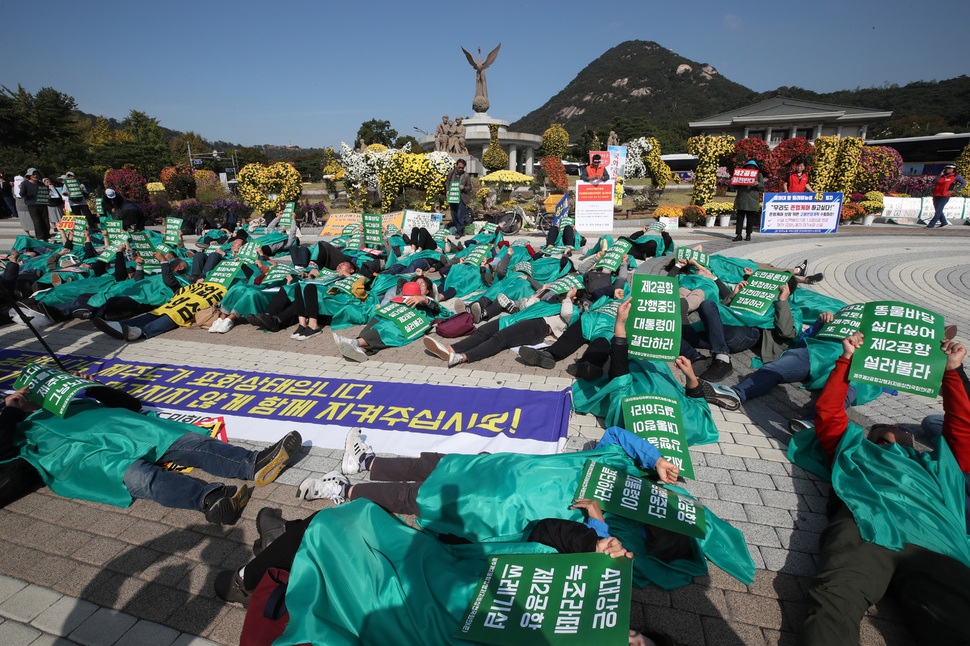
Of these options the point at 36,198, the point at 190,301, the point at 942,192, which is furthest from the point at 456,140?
the point at 190,301

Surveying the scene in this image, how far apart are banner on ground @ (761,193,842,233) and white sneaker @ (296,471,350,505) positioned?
15511mm

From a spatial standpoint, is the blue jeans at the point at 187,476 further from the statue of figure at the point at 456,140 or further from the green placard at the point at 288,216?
the statue of figure at the point at 456,140

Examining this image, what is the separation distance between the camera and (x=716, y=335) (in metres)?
5.82

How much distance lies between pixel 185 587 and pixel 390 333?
14.0ft

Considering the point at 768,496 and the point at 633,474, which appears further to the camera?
the point at 768,496

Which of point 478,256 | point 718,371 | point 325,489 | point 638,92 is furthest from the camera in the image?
point 638,92

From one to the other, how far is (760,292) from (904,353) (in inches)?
99.6

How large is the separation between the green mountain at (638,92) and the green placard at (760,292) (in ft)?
359

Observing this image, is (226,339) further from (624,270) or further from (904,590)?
(904,590)

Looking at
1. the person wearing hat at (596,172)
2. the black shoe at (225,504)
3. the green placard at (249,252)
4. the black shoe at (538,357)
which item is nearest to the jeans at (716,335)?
the black shoe at (538,357)

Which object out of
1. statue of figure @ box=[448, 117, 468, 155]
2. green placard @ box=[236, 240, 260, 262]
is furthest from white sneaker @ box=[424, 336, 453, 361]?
statue of figure @ box=[448, 117, 468, 155]

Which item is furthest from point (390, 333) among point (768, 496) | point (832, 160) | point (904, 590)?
point (832, 160)

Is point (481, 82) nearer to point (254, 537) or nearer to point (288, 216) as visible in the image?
point (288, 216)

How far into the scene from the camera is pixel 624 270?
27.4 ft
